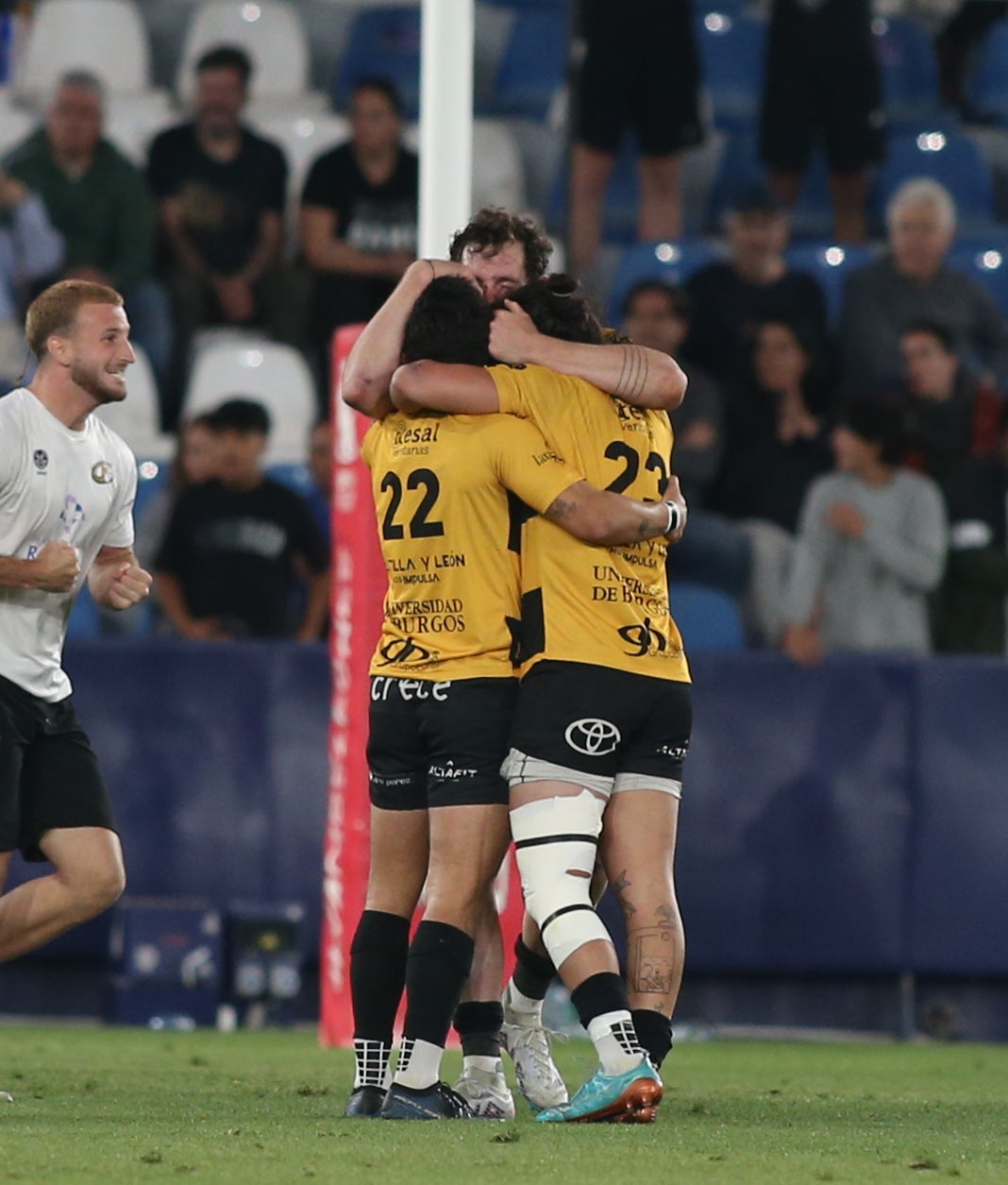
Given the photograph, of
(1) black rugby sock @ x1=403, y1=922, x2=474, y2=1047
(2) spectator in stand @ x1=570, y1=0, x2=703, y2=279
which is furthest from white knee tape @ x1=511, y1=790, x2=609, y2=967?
(2) spectator in stand @ x1=570, y1=0, x2=703, y2=279

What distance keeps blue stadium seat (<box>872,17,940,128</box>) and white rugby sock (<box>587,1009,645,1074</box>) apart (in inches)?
411

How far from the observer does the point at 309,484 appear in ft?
36.3

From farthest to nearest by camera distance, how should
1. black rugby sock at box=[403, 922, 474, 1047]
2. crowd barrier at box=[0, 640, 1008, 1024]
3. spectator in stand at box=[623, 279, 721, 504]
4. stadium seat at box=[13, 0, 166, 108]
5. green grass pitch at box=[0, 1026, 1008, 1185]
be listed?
1. stadium seat at box=[13, 0, 166, 108]
2. spectator in stand at box=[623, 279, 721, 504]
3. crowd barrier at box=[0, 640, 1008, 1024]
4. black rugby sock at box=[403, 922, 474, 1047]
5. green grass pitch at box=[0, 1026, 1008, 1185]

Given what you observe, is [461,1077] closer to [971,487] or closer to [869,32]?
[971,487]

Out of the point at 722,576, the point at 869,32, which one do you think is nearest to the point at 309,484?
the point at 722,576

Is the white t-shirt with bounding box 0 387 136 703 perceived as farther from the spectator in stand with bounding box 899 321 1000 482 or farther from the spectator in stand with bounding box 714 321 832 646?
the spectator in stand with bounding box 899 321 1000 482

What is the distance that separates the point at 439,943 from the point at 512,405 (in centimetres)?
128

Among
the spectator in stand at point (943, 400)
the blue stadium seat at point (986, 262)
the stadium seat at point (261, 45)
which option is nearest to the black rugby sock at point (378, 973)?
the spectator in stand at point (943, 400)

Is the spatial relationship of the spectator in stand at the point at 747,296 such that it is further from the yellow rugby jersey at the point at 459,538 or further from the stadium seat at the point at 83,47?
the yellow rugby jersey at the point at 459,538

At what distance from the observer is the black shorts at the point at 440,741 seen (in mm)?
5379

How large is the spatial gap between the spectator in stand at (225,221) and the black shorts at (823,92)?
2.83m

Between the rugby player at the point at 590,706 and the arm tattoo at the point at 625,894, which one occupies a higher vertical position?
the rugby player at the point at 590,706

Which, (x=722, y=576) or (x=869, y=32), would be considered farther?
(x=869, y=32)

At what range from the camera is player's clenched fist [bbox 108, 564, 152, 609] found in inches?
238
